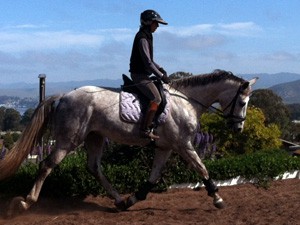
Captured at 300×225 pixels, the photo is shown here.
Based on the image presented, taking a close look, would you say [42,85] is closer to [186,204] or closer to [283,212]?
[186,204]

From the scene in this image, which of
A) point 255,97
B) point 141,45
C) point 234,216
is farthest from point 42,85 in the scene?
point 255,97

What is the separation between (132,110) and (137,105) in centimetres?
11

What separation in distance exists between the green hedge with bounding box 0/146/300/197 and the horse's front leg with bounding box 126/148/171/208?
99 cm

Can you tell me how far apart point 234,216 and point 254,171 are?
12.1 feet

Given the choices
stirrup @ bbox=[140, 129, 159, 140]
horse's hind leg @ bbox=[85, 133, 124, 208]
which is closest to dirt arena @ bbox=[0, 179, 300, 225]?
horse's hind leg @ bbox=[85, 133, 124, 208]

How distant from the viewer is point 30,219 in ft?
26.3

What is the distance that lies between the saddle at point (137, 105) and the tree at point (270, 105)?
43449 mm

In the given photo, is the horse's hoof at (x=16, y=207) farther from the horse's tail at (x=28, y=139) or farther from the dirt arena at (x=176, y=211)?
the horse's tail at (x=28, y=139)

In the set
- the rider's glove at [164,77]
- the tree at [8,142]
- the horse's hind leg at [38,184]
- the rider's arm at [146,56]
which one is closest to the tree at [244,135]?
the tree at [8,142]

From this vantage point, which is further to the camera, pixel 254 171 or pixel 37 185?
pixel 254 171

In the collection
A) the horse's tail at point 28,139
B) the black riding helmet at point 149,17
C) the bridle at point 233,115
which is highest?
the black riding helmet at point 149,17

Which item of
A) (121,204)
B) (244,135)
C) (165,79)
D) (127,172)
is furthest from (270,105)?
(165,79)

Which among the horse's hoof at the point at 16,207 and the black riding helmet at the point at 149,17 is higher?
the black riding helmet at the point at 149,17

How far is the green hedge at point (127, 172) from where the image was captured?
9070 millimetres
